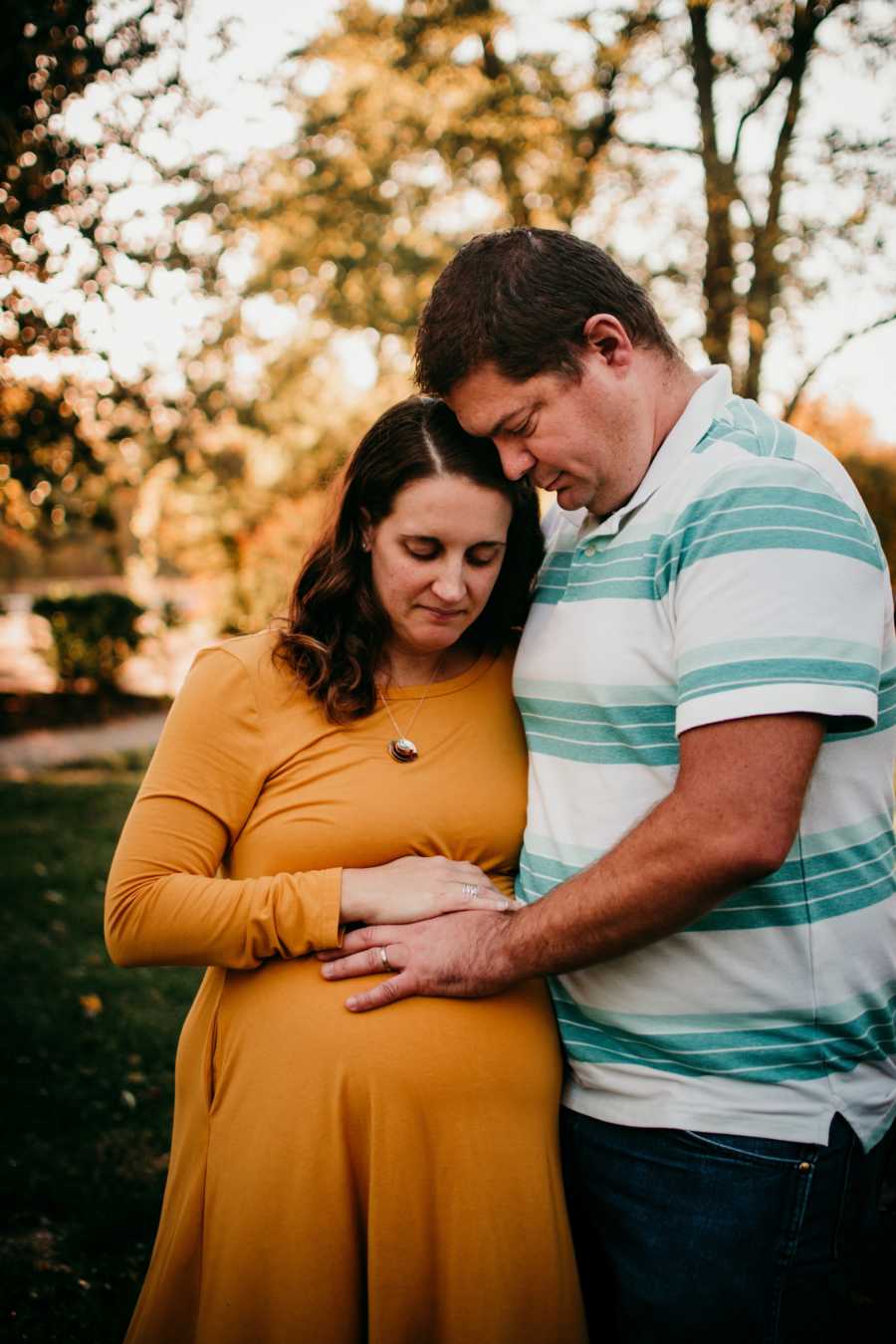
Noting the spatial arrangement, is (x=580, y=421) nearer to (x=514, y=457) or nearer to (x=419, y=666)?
(x=514, y=457)

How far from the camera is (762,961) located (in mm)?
1839

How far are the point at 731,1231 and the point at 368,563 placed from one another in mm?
1667

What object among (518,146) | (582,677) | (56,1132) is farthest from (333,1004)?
(518,146)

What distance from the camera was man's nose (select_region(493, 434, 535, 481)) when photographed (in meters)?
2.14

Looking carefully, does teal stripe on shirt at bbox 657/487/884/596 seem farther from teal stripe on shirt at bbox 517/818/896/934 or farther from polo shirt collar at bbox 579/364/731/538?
teal stripe on shirt at bbox 517/818/896/934

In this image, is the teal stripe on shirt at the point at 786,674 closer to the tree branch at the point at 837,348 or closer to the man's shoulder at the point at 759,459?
the man's shoulder at the point at 759,459

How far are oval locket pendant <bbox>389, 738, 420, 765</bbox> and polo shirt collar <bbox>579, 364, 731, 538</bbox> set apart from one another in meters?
0.66

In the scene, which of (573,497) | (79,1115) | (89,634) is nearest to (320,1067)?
(573,497)

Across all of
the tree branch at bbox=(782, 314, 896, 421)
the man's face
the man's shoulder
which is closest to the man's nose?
the man's face

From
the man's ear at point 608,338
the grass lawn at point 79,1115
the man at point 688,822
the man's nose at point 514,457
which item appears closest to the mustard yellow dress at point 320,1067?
the man at point 688,822

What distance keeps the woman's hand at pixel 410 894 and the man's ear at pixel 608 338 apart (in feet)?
→ 3.72

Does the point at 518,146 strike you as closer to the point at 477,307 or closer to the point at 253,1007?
the point at 477,307

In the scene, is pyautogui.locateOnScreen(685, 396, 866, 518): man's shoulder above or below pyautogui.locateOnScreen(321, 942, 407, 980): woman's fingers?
above

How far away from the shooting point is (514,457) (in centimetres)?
215
